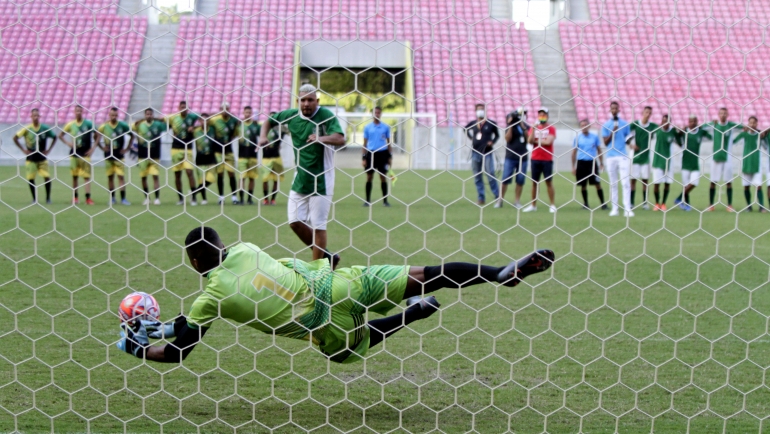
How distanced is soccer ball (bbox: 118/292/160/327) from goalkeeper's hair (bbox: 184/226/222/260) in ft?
1.10

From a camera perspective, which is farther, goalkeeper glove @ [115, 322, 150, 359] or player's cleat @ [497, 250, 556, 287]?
player's cleat @ [497, 250, 556, 287]

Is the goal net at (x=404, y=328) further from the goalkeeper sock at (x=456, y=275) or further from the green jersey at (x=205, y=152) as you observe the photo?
the green jersey at (x=205, y=152)

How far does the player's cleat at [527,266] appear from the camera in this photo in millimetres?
3488

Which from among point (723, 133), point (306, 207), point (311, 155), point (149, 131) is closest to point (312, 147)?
point (311, 155)

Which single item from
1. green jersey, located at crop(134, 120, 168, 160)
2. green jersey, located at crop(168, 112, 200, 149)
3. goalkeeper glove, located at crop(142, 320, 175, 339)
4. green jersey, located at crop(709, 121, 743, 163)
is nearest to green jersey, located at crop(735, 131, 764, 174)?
green jersey, located at crop(709, 121, 743, 163)

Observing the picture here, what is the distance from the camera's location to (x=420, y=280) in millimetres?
3537

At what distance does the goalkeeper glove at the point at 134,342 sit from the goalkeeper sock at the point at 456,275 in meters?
1.22

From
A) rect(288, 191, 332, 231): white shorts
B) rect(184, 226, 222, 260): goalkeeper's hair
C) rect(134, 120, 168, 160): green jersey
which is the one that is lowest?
rect(134, 120, 168, 160): green jersey

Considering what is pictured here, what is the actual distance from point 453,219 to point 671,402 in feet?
23.4

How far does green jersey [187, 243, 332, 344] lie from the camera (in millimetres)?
3182

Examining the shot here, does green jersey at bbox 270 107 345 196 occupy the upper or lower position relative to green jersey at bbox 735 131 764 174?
upper

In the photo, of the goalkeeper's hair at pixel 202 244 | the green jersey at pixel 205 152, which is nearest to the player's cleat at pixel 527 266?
the goalkeeper's hair at pixel 202 244

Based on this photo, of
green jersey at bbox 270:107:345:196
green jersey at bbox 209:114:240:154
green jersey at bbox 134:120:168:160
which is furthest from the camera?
green jersey at bbox 134:120:168:160

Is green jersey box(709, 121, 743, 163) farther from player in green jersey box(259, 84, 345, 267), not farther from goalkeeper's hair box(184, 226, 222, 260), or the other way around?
goalkeeper's hair box(184, 226, 222, 260)
